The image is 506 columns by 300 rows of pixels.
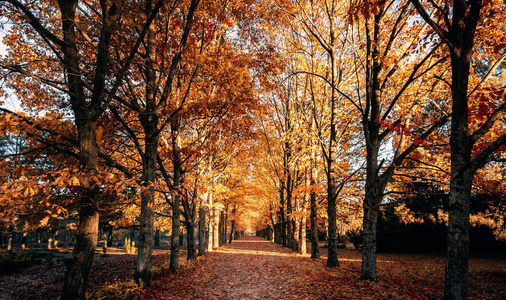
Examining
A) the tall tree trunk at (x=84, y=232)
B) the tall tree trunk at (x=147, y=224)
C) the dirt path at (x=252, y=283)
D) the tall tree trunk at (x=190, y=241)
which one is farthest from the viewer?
the tall tree trunk at (x=190, y=241)

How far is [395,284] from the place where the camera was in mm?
7562

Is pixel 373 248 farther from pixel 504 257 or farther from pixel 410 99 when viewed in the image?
pixel 504 257

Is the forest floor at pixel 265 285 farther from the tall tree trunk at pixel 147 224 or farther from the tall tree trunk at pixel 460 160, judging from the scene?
the tall tree trunk at pixel 460 160

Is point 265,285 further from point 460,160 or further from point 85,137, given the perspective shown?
point 85,137

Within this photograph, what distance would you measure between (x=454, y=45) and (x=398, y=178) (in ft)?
27.1

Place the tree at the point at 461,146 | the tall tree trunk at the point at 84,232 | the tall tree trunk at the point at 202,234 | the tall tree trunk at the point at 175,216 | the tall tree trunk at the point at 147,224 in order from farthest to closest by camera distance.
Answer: the tall tree trunk at the point at 202,234 < the tall tree trunk at the point at 175,216 < the tall tree trunk at the point at 147,224 < the tall tree trunk at the point at 84,232 < the tree at the point at 461,146

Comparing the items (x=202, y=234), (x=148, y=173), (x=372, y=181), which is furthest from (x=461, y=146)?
(x=202, y=234)

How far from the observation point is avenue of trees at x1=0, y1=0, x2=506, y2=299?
414 cm

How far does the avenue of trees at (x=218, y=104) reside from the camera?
414cm

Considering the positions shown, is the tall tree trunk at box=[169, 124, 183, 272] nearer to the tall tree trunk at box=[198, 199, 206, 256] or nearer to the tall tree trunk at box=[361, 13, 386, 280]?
the tall tree trunk at box=[198, 199, 206, 256]

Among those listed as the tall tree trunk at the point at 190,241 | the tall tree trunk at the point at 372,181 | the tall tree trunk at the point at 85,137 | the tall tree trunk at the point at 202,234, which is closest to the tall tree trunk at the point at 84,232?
the tall tree trunk at the point at 85,137

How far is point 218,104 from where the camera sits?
849cm

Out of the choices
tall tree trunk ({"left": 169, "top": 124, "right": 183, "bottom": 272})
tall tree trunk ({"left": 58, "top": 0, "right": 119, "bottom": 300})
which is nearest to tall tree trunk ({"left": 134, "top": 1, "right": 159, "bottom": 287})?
tall tree trunk ({"left": 169, "top": 124, "right": 183, "bottom": 272})

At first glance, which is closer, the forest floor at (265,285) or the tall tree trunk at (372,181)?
the forest floor at (265,285)
